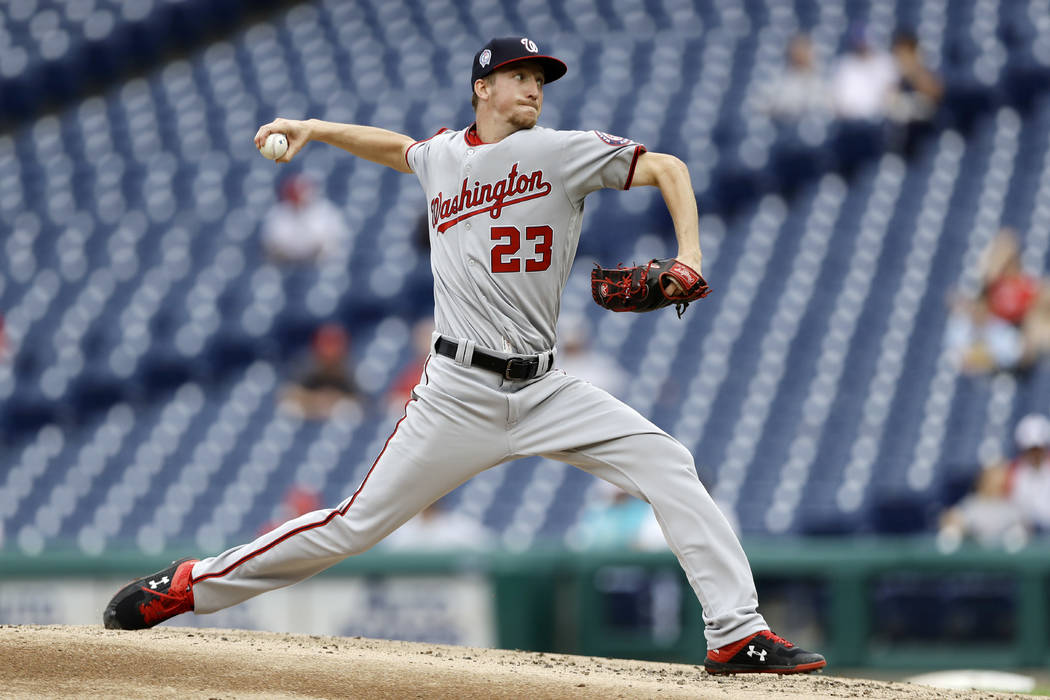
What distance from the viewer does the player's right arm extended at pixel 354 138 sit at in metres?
3.49

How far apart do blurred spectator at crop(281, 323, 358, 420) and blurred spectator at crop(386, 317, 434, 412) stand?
0.82 ft

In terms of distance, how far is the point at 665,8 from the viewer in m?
12.1

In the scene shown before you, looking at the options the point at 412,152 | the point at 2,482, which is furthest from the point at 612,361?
the point at 412,152

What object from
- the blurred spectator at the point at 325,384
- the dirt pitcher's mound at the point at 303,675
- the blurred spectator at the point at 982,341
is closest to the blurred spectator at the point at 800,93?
the blurred spectator at the point at 982,341

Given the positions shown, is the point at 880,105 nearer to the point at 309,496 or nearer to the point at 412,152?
the point at 309,496

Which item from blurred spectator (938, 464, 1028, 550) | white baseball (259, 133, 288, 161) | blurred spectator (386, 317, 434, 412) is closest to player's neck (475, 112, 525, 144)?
white baseball (259, 133, 288, 161)

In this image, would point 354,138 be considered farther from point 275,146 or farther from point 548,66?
point 548,66

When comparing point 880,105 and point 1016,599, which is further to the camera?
point 880,105

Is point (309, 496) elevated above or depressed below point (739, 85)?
below

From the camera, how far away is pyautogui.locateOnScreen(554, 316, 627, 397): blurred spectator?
8234 mm

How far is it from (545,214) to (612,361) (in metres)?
5.37

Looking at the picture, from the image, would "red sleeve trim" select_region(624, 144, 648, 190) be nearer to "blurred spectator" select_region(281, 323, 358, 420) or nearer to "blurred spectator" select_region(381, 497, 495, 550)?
"blurred spectator" select_region(381, 497, 495, 550)

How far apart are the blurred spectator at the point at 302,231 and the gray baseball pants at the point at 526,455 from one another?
21.2 ft

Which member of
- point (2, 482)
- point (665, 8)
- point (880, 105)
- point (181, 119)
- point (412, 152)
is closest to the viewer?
point (412, 152)
